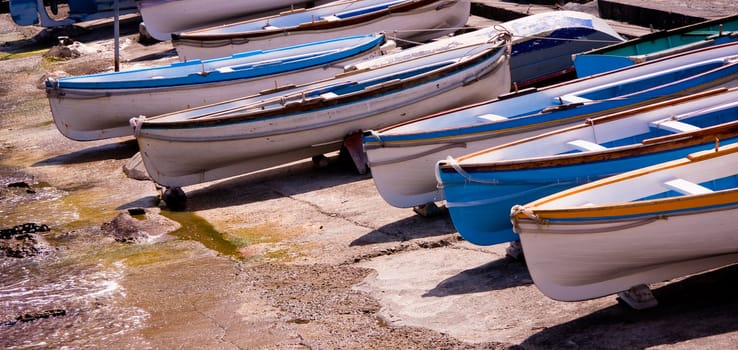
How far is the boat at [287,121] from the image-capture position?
11930mm

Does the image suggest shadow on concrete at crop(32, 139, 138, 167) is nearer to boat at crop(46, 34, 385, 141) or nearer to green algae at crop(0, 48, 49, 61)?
boat at crop(46, 34, 385, 141)

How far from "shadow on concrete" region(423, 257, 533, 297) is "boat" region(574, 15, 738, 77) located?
4048 mm

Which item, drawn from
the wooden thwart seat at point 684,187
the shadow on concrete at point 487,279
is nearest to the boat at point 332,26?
the shadow on concrete at point 487,279

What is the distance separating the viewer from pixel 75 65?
20.5 m

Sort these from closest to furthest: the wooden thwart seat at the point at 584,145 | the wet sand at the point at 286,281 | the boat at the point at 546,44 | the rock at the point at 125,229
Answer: the wet sand at the point at 286,281 < the wooden thwart seat at the point at 584,145 < the rock at the point at 125,229 < the boat at the point at 546,44

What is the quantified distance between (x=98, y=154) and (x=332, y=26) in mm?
4220

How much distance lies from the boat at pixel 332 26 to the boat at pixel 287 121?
12.3ft

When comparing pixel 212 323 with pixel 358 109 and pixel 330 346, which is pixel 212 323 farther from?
pixel 358 109

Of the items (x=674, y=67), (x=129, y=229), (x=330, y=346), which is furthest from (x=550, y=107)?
(x=129, y=229)

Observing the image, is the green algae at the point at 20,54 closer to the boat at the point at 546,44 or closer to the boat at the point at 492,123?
the boat at the point at 546,44

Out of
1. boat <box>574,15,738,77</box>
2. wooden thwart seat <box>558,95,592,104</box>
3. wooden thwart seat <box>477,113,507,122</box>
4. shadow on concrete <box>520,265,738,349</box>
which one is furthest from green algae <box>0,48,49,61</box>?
shadow on concrete <box>520,265,738,349</box>

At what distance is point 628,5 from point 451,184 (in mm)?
8895

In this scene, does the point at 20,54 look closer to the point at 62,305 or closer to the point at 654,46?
the point at 654,46

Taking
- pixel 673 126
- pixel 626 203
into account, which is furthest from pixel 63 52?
pixel 626 203
